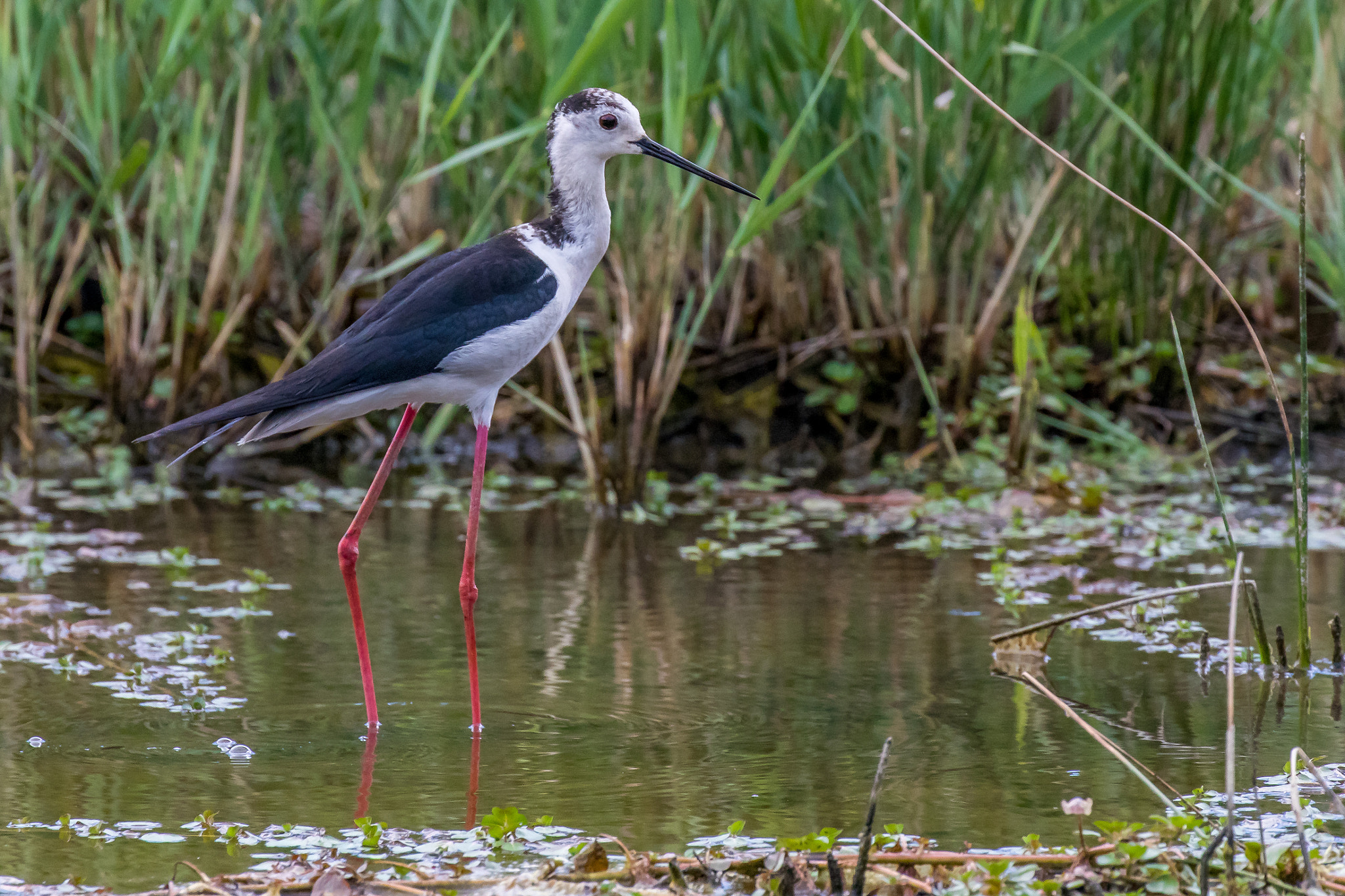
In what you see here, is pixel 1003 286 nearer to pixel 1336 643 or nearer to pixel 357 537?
pixel 1336 643

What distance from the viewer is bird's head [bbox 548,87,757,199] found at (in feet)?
15.0

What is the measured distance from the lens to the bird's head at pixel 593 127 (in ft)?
15.0

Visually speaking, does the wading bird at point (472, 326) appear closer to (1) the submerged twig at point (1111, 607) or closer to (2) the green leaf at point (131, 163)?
(1) the submerged twig at point (1111, 607)

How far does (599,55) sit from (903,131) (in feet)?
5.65

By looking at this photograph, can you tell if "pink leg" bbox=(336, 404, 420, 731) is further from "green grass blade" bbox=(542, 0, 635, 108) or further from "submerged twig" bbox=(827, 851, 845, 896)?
"submerged twig" bbox=(827, 851, 845, 896)

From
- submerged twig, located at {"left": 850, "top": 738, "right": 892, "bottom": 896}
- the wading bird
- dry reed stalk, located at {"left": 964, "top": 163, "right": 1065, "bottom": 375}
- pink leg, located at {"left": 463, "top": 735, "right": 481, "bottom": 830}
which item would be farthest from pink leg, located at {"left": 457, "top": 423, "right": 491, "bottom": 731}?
dry reed stalk, located at {"left": 964, "top": 163, "right": 1065, "bottom": 375}

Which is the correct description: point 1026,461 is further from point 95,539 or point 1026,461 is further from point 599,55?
point 95,539

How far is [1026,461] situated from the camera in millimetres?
6762

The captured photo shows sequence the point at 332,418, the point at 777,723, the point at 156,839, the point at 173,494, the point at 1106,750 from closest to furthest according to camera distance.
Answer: the point at 156,839 < the point at 1106,750 < the point at 777,723 < the point at 332,418 < the point at 173,494

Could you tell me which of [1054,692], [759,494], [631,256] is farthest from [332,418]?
[759,494]

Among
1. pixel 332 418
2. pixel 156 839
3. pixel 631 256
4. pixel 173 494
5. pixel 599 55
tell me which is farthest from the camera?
pixel 173 494

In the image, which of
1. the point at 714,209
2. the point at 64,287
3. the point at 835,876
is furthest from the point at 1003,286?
the point at 835,876

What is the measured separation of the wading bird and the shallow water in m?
0.26

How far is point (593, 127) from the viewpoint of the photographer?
457 centimetres
